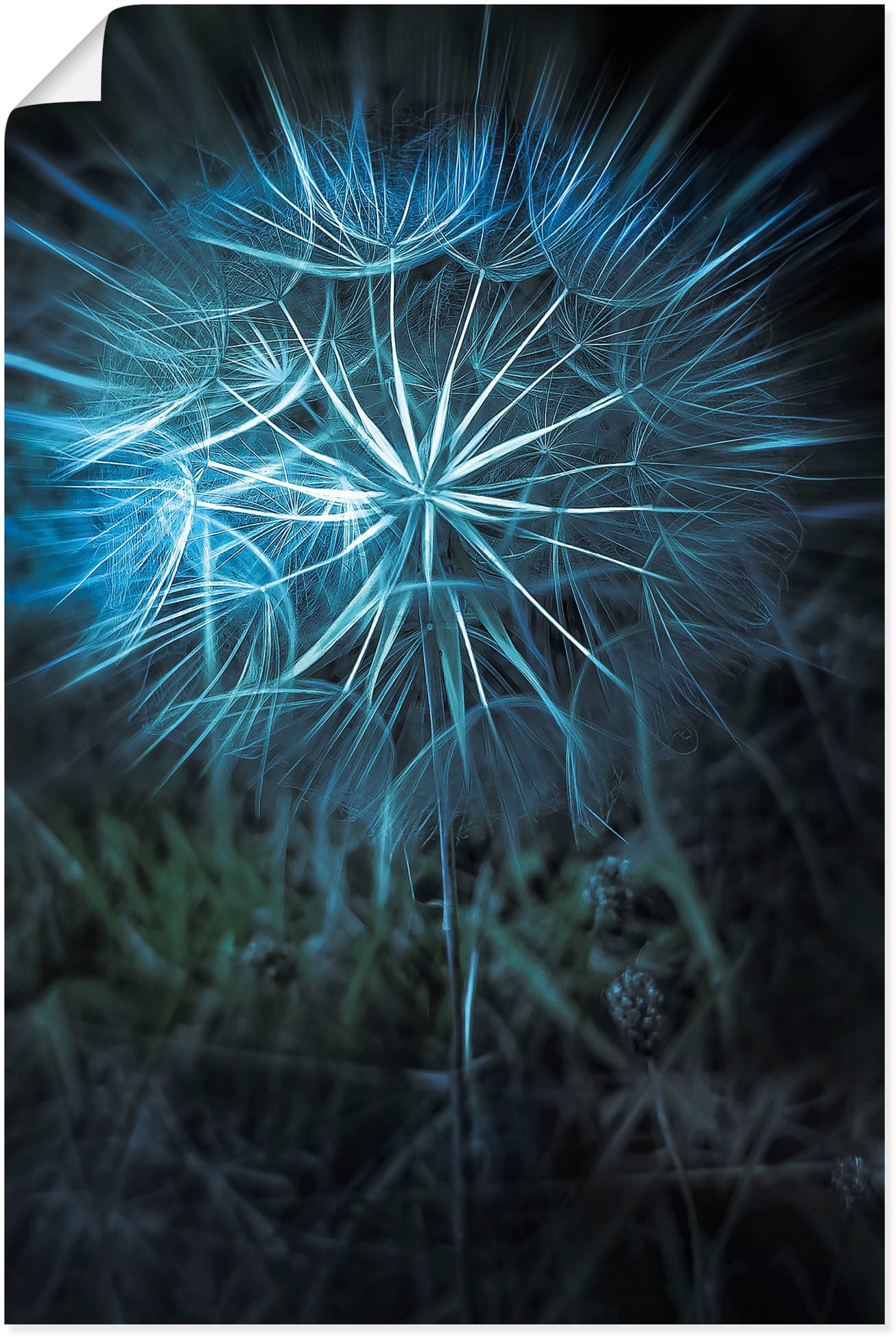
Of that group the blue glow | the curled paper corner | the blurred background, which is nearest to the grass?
the blurred background

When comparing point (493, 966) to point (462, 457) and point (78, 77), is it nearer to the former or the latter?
point (462, 457)

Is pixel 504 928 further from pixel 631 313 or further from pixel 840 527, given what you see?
pixel 631 313

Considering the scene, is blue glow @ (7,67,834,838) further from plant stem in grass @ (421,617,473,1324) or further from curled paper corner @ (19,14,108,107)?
curled paper corner @ (19,14,108,107)

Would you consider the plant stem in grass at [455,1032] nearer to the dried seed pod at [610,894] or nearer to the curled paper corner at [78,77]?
the dried seed pod at [610,894]

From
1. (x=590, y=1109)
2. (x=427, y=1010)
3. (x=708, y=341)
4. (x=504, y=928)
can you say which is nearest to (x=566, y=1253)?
(x=590, y=1109)

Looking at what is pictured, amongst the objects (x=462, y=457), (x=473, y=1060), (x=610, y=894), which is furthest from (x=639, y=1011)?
(x=462, y=457)

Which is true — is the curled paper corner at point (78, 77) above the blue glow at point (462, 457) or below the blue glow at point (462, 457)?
above

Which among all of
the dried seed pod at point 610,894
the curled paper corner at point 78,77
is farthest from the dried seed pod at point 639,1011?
the curled paper corner at point 78,77
